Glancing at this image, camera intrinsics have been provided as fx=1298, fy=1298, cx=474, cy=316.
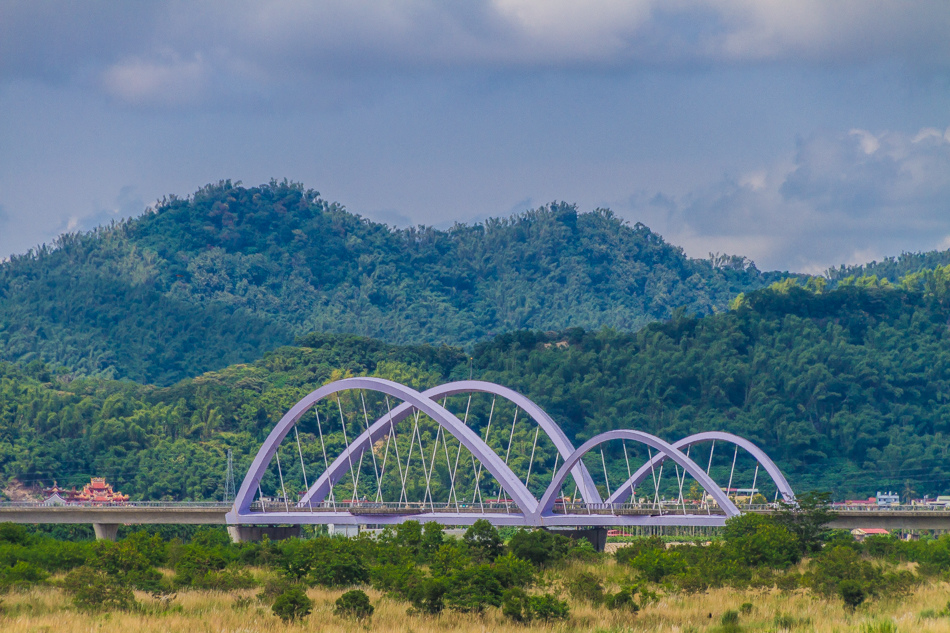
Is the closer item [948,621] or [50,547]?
[948,621]

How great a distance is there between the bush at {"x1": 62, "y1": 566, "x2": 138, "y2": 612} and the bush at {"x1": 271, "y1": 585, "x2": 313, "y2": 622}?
4.09 m

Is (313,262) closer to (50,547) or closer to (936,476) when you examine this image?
(936,476)

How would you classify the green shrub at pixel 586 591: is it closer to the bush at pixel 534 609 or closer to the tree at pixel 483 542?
the bush at pixel 534 609

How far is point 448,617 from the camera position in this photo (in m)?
31.7

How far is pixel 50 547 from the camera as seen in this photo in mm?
46406

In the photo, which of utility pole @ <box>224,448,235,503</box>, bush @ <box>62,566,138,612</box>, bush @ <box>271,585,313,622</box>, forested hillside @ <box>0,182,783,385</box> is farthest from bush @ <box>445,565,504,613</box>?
forested hillside @ <box>0,182,783,385</box>

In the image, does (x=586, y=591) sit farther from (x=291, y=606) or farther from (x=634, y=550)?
(x=634, y=550)

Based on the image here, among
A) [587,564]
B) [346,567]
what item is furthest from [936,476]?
[346,567]

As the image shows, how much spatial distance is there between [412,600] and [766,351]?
93018mm

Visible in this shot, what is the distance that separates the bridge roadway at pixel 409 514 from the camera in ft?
188

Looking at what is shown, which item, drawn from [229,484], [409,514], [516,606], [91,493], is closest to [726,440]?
[409,514]

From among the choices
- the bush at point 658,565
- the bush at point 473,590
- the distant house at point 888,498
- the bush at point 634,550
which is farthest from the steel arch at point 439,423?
the distant house at point 888,498

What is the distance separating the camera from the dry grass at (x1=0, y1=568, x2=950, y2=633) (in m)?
29.3

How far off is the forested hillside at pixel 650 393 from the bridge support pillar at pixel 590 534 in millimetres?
46870
